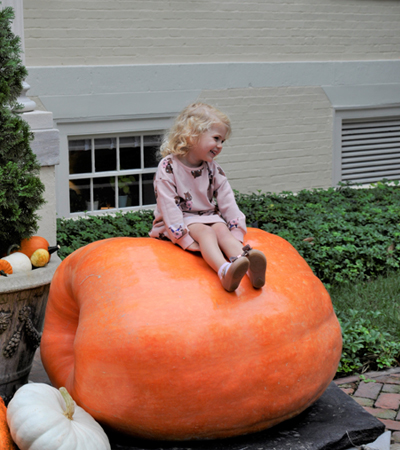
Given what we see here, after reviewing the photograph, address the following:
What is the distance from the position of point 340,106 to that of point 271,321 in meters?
7.22

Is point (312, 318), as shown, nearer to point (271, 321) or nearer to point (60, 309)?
point (271, 321)

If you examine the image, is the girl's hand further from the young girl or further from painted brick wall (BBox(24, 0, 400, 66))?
painted brick wall (BBox(24, 0, 400, 66))

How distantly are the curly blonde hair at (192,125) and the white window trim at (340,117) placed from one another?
6.46 metres

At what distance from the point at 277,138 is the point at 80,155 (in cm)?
295

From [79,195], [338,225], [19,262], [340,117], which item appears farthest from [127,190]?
[19,262]

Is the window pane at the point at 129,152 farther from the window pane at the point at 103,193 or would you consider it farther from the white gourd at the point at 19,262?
the white gourd at the point at 19,262

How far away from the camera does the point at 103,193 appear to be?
26.9 ft

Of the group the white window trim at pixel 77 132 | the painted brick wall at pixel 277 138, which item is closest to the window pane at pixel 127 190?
the white window trim at pixel 77 132

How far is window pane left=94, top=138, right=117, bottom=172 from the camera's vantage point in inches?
316

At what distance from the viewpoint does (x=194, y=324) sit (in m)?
A: 2.72

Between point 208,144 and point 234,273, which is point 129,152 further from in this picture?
point 234,273

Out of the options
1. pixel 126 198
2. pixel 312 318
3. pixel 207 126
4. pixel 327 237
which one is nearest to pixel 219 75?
pixel 126 198

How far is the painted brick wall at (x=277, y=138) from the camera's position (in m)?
8.66

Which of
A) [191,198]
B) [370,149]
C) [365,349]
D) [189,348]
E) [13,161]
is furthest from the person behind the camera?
[370,149]
